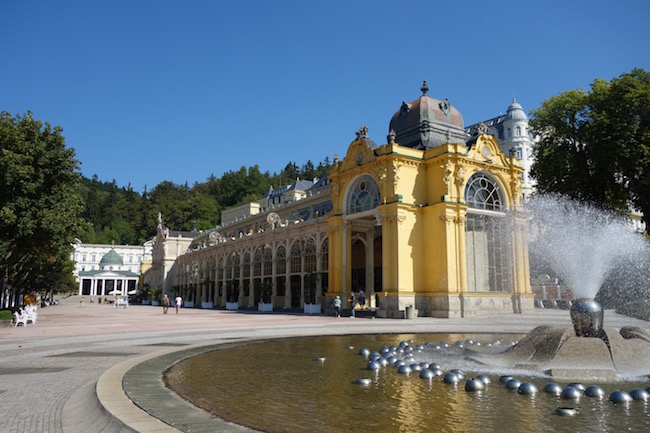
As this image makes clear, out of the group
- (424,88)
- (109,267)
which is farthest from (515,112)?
(109,267)

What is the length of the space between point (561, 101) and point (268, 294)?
35545 mm

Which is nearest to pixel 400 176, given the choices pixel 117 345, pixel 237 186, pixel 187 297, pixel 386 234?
pixel 386 234

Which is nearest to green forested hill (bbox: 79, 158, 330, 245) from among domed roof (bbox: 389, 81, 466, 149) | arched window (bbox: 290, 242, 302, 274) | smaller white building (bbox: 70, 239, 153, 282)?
smaller white building (bbox: 70, 239, 153, 282)

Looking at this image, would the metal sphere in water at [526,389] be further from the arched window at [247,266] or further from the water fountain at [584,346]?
the arched window at [247,266]

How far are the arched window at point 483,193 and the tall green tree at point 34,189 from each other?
90.4 ft

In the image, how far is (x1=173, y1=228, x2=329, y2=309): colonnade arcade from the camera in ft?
157

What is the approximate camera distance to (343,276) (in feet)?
128

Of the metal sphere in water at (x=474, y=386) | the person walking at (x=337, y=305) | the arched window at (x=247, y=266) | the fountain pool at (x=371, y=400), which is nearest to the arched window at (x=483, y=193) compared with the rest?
the person walking at (x=337, y=305)

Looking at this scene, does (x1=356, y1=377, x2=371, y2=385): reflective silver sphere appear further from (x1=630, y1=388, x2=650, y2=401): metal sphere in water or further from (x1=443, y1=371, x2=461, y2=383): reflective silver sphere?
(x1=630, y1=388, x2=650, y2=401): metal sphere in water

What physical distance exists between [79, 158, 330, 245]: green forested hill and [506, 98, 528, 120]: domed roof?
45.3 metres

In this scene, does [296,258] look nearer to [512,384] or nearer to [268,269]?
[268,269]

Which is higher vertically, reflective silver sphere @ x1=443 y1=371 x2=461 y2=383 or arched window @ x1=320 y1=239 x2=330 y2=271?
arched window @ x1=320 y1=239 x2=330 y2=271

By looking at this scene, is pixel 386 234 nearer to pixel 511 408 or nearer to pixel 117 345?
pixel 117 345

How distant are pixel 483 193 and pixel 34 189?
3081 cm
